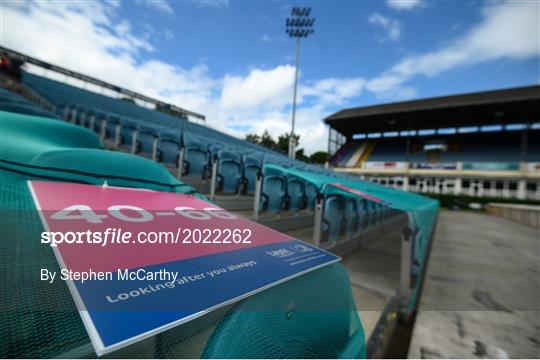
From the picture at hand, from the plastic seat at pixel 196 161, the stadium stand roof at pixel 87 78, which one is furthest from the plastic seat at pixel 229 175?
the stadium stand roof at pixel 87 78

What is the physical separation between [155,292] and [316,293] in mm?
355

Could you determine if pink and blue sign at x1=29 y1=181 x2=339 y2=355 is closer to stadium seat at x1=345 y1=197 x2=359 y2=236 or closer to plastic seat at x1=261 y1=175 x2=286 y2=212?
plastic seat at x1=261 y1=175 x2=286 y2=212

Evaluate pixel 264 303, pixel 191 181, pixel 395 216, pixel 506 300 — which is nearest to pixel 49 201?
pixel 264 303

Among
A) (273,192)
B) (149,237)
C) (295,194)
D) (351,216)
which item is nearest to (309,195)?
(295,194)

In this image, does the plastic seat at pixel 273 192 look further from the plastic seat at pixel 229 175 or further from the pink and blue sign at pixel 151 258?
the pink and blue sign at pixel 151 258

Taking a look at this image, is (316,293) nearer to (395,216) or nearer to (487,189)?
(395,216)

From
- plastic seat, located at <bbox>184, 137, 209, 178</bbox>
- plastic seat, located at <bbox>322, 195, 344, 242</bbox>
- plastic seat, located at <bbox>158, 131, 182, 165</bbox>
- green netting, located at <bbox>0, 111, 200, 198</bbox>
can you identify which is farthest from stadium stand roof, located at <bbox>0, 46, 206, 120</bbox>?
plastic seat, located at <bbox>322, 195, 344, 242</bbox>

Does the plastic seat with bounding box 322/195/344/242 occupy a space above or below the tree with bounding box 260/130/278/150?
below

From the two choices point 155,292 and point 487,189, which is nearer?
point 155,292

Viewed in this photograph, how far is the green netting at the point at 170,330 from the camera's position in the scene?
0.32 meters

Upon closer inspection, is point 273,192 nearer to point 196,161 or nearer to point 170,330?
point 196,161

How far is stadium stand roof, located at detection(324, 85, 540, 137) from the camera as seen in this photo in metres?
16.9

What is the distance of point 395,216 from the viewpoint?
18.8ft

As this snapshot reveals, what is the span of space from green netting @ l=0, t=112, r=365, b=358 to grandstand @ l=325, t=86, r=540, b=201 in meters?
21.7
